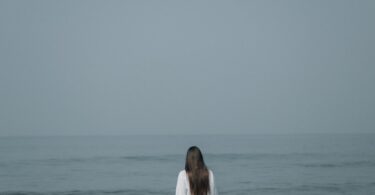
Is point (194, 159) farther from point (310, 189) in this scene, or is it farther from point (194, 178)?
point (310, 189)

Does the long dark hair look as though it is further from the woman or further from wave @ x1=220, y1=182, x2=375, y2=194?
wave @ x1=220, y1=182, x2=375, y2=194

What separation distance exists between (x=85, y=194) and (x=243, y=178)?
918 cm

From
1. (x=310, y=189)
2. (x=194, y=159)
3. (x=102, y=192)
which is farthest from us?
(x=102, y=192)

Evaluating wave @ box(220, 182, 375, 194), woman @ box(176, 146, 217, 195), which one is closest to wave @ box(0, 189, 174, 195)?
wave @ box(220, 182, 375, 194)

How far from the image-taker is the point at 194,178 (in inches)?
226

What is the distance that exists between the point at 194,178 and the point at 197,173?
58 millimetres

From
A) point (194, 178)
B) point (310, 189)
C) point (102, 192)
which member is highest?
point (102, 192)

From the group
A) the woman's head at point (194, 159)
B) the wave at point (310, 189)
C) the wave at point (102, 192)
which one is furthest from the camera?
the wave at point (102, 192)

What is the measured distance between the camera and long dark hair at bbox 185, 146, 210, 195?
572cm

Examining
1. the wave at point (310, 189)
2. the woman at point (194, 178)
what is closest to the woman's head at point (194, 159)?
the woman at point (194, 178)

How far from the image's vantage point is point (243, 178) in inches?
1121

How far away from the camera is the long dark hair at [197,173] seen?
5723mm

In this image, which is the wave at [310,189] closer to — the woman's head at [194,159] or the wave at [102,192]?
the wave at [102,192]

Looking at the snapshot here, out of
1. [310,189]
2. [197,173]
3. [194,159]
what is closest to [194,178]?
[197,173]
